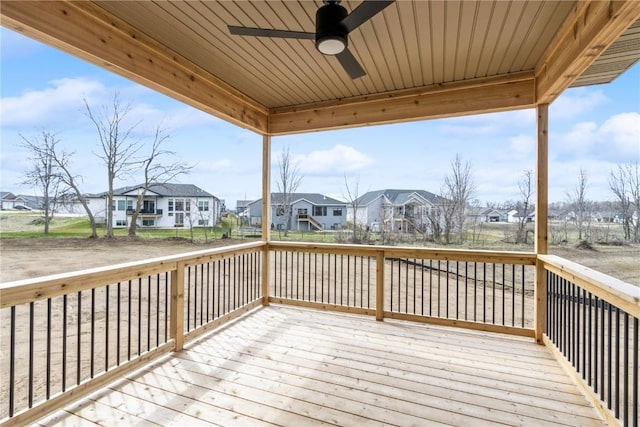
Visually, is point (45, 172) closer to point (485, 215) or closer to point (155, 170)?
point (155, 170)

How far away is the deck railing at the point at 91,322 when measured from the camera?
75.7 inches

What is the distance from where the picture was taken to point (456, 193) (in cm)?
416

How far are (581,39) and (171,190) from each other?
11.1ft

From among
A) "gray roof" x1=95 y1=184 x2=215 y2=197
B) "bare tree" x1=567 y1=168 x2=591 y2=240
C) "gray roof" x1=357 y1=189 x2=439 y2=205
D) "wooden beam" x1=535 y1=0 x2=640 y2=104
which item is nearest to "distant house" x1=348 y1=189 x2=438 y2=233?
"gray roof" x1=357 y1=189 x2=439 y2=205

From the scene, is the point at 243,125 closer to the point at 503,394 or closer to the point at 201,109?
the point at 201,109

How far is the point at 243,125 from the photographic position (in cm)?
391

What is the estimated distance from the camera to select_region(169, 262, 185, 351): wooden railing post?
9.50 ft

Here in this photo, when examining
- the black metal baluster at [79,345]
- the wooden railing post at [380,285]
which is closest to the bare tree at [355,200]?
the wooden railing post at [380,285]

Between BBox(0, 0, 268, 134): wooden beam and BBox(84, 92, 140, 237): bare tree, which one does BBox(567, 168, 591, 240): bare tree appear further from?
BBox(84, 92, 140, 237): bare tree

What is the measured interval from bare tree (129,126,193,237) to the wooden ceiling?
0.49 m

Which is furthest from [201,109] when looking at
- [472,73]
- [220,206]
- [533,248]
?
[533,248]

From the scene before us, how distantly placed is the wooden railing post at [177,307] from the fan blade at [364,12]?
8.02 ft

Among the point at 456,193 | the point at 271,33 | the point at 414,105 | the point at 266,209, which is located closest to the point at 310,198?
the point at 266,209

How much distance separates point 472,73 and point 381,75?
3.04 feet
